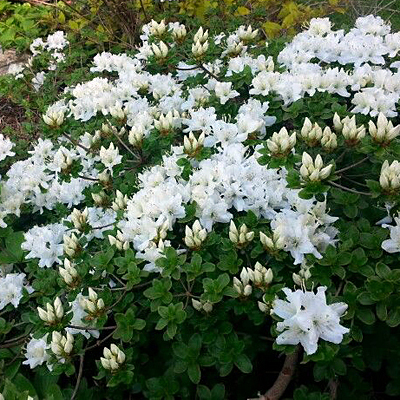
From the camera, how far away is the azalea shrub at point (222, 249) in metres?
1.74

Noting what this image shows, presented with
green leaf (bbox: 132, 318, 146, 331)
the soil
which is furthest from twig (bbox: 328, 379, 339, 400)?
the soil

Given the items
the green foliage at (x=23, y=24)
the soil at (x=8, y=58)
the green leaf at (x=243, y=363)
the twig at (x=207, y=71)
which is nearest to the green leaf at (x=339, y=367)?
the green leaf at (x=243, y=363)

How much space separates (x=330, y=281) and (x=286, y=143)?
0.50 meters

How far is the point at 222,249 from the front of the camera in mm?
1853

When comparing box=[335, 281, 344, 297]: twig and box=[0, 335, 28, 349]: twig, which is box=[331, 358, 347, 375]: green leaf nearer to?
box=[335, 281, 344, 297]: twig

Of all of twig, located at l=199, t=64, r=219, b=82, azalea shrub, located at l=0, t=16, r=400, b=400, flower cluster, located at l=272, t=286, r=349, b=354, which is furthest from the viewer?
twig, located at l=199, t=64, r=219, b=82

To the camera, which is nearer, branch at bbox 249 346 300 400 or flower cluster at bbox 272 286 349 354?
flower cluster at bbox 272 286 349 354

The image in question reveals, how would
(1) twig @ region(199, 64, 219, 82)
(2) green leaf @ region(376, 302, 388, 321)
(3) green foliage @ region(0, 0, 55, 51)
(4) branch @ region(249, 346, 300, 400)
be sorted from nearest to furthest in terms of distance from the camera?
(2) green leaf @ region(376, 302, 388, 321) → (4) branch @ region(249, 346, 300, 400) → (1) twig @ region(199, 64, 219, 82) → (3) green foliage @ region(0, 0, 55, 51)

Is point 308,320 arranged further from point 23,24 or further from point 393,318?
point 23,24

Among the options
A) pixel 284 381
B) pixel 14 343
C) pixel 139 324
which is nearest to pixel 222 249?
pixel 139 324

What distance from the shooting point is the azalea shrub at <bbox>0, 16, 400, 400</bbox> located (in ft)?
5.71

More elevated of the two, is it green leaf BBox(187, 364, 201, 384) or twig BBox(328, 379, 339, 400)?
green leaf BBox(187, 364, 201, 384)

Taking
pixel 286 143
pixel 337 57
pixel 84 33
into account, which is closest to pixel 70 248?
pixel 286 143

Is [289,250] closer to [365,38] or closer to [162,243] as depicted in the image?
[162,243]
